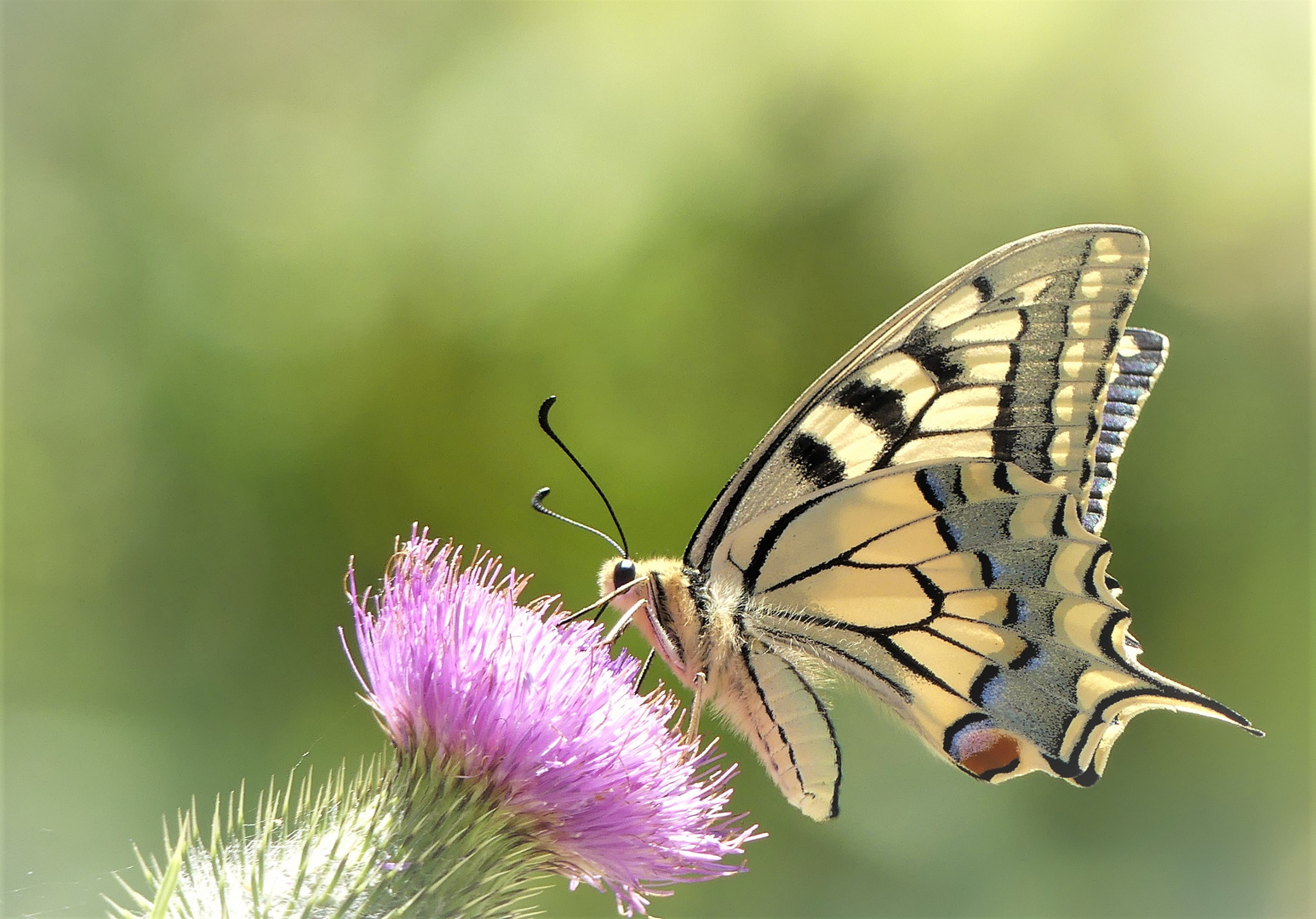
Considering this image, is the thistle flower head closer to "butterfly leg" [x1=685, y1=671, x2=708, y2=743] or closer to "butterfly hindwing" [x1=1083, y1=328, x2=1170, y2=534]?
"butterfly leg" [x1=685, y1=671, x2=708, y2=743]

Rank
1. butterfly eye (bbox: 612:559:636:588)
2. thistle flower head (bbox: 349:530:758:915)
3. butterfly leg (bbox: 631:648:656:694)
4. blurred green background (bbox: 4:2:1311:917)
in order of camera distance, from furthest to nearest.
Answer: blurred green background (bbox: 4:2:1311:917), butterfly eye (bbox: 612:559:636:588), butterfly leg (bbox: 631:648:656:694), thistle flower head (bbox: 349:530:758:915)

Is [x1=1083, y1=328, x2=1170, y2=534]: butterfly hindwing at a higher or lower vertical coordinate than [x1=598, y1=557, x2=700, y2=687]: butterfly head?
higher

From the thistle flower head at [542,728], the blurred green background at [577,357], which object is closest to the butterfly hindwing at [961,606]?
the thistle flower head at [542,728]

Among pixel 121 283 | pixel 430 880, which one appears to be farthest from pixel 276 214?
pixel 430 880

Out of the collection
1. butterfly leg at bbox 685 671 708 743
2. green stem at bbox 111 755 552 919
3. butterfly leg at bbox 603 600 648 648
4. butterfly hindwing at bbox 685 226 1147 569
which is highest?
butterfly hindwing at bbox 685 226 1147 569

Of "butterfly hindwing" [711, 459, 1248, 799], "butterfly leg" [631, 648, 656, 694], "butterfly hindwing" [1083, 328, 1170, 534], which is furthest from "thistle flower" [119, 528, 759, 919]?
"butterfly hindwing" [1083, 328, 1170, 534]

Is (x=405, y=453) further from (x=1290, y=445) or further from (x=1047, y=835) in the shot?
(x=1290, y=445)
